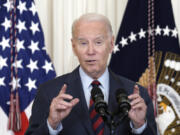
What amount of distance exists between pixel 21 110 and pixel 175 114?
139 centimetres

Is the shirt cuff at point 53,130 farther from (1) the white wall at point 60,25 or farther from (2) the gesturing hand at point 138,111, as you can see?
(1) the white wall at point 60,25

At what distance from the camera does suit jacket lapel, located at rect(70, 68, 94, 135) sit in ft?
5.03

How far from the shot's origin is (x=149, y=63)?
2.70 meters

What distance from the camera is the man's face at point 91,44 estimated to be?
1624mm

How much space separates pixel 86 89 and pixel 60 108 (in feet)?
1.42

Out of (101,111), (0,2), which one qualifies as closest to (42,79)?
(0,2)

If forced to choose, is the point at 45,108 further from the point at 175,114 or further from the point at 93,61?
the point at 175,114

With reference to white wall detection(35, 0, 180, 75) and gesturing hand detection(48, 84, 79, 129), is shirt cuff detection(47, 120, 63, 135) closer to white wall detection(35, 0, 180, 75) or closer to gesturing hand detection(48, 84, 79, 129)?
gesturing hand detection(48, 84, 79, 129)

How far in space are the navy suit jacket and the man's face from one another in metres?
0.13

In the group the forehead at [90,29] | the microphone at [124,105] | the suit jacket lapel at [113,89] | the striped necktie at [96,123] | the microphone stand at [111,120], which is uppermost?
the forehead at [90,29]

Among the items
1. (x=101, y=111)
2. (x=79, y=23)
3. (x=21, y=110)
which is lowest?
(x=21, y=110)

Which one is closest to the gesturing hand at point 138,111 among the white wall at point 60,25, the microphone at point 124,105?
the microphone at point 124,105

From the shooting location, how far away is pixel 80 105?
1.61m

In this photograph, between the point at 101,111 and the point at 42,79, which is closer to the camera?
the point at 101,111
